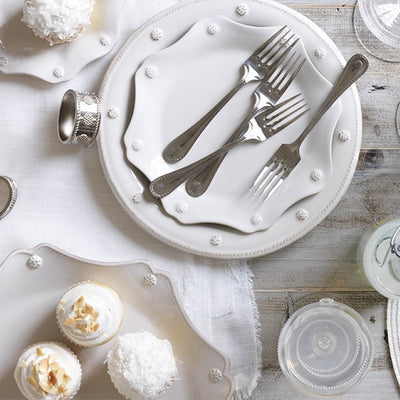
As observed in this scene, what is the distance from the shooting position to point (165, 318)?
3.37ft

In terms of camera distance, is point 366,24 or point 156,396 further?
point 366,24

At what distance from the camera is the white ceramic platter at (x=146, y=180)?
1023 millimetres

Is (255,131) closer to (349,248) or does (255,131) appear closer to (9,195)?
(349,248)

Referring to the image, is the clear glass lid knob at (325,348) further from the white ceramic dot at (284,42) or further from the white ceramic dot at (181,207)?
the white ceramic dot at (284,42)

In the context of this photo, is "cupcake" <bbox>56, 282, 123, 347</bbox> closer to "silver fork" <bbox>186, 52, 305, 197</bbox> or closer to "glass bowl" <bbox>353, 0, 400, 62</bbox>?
"silver fork" <bbox>186, 52, 305, 197</bbox>

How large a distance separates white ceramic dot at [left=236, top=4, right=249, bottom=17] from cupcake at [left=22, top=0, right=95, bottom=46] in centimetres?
21

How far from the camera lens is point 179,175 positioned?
3.35 feet

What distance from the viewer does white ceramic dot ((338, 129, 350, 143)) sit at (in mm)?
1029

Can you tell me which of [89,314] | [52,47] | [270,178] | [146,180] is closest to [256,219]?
[270,178]

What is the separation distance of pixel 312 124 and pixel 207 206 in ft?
Result: 0.64

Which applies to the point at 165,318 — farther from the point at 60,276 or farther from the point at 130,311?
the point at 60,276

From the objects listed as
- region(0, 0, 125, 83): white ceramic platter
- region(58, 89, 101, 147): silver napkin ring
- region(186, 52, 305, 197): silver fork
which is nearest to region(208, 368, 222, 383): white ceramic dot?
region(186, 52, 305, 197): silver fork

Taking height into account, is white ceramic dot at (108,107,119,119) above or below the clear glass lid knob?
above

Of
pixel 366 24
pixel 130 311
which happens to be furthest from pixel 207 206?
pixel 366 24
